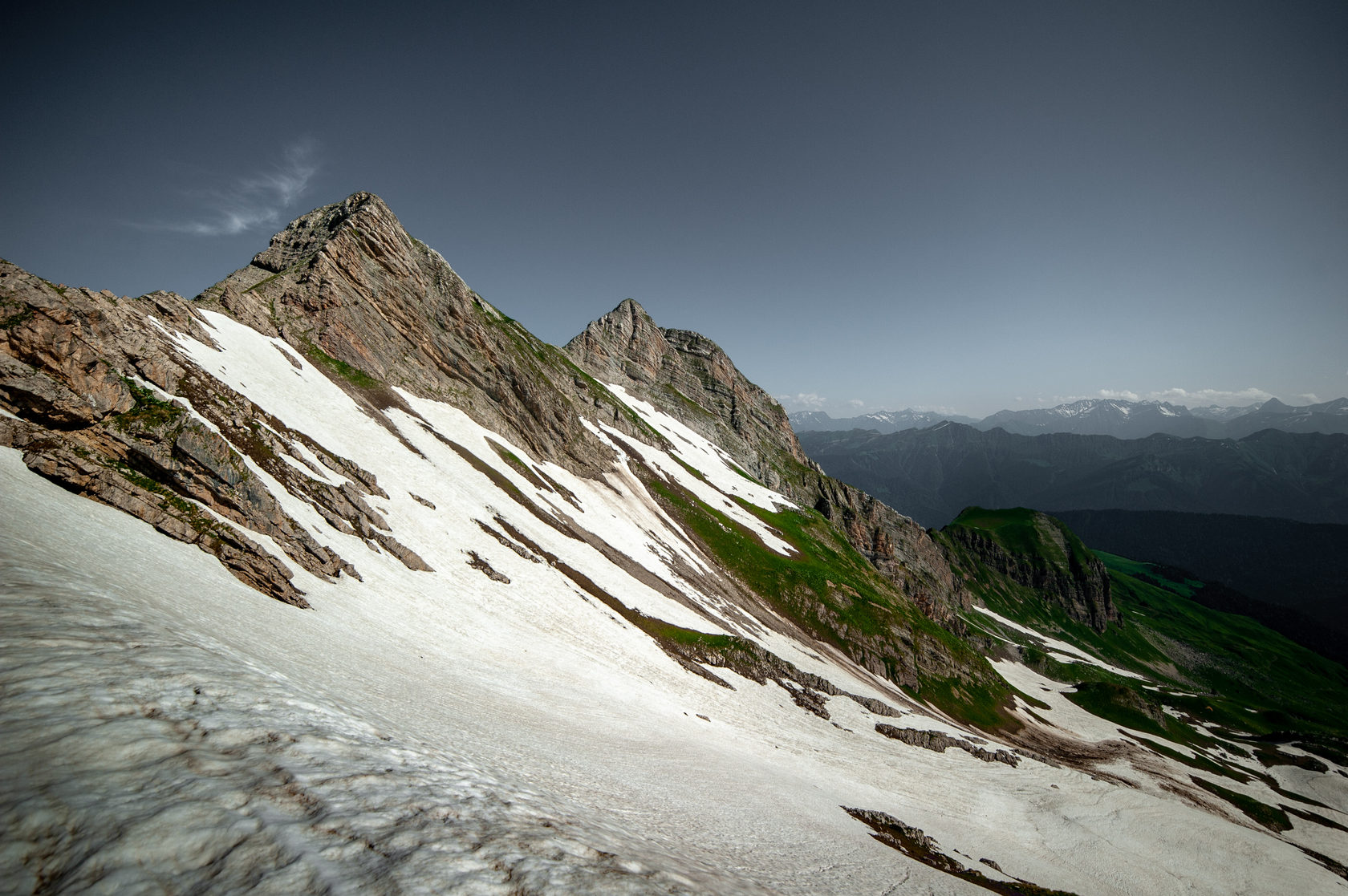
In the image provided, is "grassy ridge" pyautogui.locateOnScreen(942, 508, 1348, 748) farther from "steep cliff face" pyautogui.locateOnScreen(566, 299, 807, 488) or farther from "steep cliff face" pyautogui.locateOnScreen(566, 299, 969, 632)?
"steep cliff face" pyautogui.locateOnScreen(566, 299, 807, 488)

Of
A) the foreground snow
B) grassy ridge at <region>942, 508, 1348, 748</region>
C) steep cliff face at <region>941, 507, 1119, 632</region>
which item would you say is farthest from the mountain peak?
steep cliff face at <region>941, 507, 1119, 632</region>

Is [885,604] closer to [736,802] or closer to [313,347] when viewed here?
[736,802]

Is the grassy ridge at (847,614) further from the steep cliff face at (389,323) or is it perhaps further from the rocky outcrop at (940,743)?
the steep cliff face at (389,323)

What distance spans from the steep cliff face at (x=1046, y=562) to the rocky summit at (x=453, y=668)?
67.5 m

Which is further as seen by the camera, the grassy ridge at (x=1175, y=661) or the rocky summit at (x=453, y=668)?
the grassy ridge at (x=1175, y=661)

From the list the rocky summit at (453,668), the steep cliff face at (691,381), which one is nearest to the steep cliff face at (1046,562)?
the rocky summit at (453,668)

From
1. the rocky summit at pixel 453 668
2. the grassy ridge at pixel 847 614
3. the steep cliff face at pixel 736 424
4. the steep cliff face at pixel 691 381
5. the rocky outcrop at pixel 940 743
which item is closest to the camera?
the rocky summit at pixel 453 668

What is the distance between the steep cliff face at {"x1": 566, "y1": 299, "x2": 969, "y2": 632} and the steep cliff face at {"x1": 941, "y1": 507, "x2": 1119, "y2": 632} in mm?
39717

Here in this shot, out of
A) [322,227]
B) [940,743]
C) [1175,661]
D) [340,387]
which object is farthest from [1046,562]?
[322,227]

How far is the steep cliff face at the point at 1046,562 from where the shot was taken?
15988 cm

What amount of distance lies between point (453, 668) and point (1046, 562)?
20555 centimetres

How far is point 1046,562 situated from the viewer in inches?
6649

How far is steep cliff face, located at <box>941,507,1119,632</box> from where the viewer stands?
525 feet

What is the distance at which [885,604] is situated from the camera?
73.2 metres
